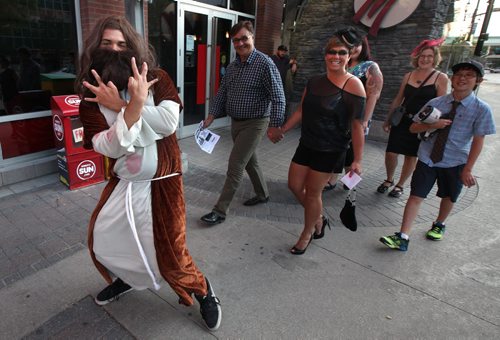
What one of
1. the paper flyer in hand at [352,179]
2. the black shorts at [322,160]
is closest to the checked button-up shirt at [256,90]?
the black shorts at [322,160]

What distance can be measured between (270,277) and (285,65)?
19.4 feet

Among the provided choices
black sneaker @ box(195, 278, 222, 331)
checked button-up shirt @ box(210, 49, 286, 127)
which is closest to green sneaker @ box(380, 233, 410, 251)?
checked button-up shirt @ box(210, 49, 286, 127)

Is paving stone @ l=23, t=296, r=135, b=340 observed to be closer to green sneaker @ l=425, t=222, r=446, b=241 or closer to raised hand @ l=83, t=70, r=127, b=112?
raised hand @ l=83, t=70, r=127, b=112

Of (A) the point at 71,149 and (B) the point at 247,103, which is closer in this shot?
(B) the point at 247,103

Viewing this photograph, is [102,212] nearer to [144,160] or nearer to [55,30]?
[144,160]

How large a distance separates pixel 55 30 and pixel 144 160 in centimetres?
364

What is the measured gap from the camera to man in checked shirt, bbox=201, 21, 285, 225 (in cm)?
325

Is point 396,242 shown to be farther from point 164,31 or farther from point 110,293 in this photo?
point 164,31

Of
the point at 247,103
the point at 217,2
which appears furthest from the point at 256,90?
the point at 217,2

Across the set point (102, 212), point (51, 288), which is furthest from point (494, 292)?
point (51, 288)

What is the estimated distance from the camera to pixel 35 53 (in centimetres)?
412

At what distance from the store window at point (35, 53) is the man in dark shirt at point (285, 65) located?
4252 millimetres

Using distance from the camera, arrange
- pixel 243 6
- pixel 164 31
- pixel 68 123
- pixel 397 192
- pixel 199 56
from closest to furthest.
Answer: pixel 68 123, pixel 397 192, pixel 164 31, pixel 199 56, pixel 243 6

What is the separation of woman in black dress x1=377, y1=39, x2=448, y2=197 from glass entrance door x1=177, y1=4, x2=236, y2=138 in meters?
3.69
